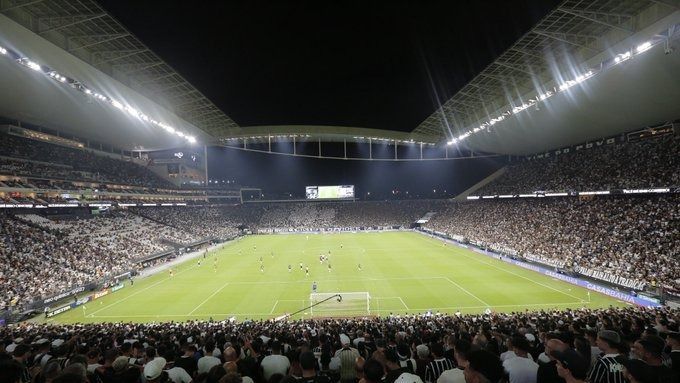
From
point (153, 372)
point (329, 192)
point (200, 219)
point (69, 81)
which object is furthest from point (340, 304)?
point (329, 192)

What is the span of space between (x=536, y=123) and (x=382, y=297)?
29.4 m

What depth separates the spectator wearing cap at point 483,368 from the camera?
393 centimetres

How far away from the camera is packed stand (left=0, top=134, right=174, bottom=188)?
40.7 m

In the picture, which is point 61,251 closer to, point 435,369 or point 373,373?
point 435,369

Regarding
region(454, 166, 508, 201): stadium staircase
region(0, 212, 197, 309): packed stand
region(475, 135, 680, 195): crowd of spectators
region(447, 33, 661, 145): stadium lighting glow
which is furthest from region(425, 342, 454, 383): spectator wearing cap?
region(454, 166, 508, 201): stadium staircase

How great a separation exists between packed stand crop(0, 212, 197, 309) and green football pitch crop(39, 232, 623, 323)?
320cm

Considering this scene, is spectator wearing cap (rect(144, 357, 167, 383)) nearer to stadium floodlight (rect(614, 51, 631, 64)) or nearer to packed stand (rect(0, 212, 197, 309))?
packed stand (rect(0, 212, 197, 309))

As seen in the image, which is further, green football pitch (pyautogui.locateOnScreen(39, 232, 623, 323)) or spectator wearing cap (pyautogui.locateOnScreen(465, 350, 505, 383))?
green football pitch (pyautogui.locateOnScreen(39, 232, 623, 323))

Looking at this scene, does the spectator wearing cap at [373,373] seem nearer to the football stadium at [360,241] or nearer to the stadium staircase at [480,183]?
the football stadium at [360,241]

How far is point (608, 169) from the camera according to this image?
1593 inches

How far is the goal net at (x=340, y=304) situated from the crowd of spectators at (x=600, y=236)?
19236mm

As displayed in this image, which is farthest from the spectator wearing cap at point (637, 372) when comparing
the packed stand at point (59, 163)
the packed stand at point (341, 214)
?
the packed stand at point (341, 214)

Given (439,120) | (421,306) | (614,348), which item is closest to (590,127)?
(439,120)

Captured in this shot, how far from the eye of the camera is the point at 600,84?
28.5 m
